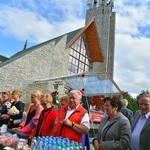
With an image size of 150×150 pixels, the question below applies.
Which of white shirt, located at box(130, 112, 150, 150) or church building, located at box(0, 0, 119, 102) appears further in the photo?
church building, located at box(0, 0, 119, 102)

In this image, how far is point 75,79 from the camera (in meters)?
15.3

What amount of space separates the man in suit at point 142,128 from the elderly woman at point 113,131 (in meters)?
0.23

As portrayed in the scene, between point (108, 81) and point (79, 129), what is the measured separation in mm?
12204

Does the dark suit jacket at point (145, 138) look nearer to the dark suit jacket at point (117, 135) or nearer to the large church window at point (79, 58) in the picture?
the dark suit jacket at point (117, 135)

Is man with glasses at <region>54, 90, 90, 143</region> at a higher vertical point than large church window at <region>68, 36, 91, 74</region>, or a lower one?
lower

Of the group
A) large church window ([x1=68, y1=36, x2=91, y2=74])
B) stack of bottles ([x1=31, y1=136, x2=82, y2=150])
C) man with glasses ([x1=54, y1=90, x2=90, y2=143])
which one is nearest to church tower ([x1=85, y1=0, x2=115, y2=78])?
large church window ([x1=68, y1=36, x2=91, y2=74])

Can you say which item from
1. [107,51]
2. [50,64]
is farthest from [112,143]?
[107,51]

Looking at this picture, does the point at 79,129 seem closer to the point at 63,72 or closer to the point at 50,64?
the point at 50,64

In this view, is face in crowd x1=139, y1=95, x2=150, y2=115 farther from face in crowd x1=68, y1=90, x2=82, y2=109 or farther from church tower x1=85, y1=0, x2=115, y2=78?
church tower x1=85, y1=0, x2=115, y2=78

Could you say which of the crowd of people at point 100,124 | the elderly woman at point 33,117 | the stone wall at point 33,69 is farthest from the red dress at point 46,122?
the stone wall at point 33,69

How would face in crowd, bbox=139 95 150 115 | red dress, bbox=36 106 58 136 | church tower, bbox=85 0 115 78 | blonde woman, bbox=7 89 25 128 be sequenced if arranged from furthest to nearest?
church tower, bbox=85 0 115 78 < blonde woman, bbox=7 89 25 128 < red dress, bbox=36 106 58 136 < face in crowd, bbox=139 95 150 115

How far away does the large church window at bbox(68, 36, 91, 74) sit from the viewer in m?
20.8

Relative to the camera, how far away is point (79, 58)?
21828mm

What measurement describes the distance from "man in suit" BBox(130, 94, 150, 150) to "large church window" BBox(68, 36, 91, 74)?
17.0 meters
